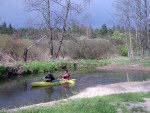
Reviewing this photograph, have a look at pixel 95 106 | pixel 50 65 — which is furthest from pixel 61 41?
pixel 95 106

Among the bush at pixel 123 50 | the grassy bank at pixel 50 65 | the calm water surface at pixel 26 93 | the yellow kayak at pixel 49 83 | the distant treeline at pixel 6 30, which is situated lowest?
the calm water surface at pixel 26 93

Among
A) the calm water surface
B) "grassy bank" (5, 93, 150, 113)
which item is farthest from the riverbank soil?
"grassy bank" (5, 93, 150, 113)

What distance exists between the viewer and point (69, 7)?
143 ft

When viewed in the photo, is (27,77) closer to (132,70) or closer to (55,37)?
(132,70)

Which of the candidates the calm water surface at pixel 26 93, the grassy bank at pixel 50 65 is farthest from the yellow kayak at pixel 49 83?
the grassy bank at pixel 50 65

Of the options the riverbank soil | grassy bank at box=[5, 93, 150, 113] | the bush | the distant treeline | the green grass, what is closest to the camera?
grassy bank at box=[5, 93, 150, 113]

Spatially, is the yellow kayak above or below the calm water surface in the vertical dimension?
above

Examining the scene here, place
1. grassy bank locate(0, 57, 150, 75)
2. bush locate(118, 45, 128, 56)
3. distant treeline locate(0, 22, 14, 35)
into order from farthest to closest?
1. bush locate(118, 45, 128, 56)
2. distant treeline locate(0, 22, 14, 35)
3. grassy bank locate(0, 57, 150, 75)

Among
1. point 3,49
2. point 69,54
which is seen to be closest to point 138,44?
point 69,54

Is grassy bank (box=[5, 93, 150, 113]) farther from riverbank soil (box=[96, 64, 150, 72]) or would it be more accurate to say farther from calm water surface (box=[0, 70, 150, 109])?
riverbank soil (box=[96, 64, 150, 72])

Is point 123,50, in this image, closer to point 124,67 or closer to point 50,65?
point 124,67

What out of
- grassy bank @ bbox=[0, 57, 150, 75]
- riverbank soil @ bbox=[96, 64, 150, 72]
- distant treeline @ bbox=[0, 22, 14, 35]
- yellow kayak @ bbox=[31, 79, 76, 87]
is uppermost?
distant treeline @ bbox=[0, 22, 14, 35]

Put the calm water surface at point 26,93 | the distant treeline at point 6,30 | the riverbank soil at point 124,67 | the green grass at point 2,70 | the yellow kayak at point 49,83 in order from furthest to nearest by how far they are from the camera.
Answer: the distant treeline at point 6,30
the riverbank soil at point 124,67
the green grass at point 2,70
the yellow kayak at point 49,83
the calm water surface at point 26,93

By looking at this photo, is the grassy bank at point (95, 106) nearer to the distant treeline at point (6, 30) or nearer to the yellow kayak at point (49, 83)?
the yellow kayak at point (49, 83)
